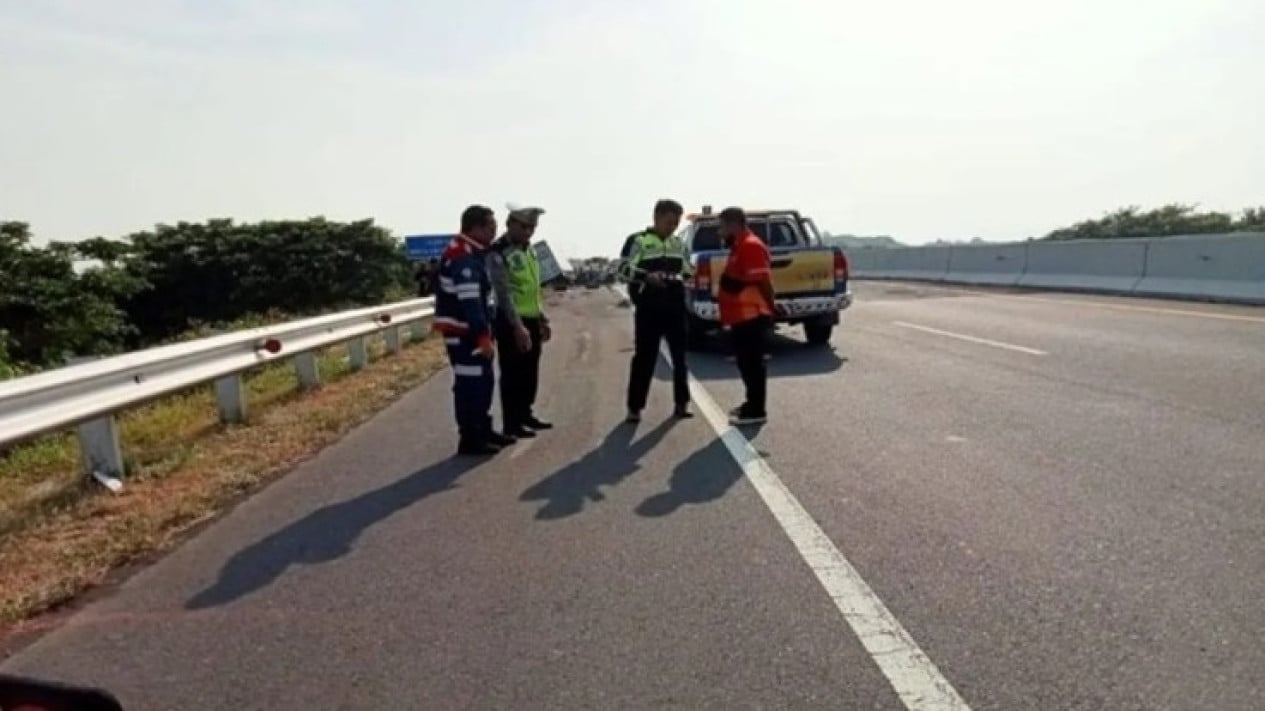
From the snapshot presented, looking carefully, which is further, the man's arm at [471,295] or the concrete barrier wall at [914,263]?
the concrete barrier wall at [914,263]

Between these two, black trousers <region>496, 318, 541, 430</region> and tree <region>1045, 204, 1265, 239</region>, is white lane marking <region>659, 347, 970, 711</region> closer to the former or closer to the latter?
black trousers <region>496, 318, 541, 430</region>

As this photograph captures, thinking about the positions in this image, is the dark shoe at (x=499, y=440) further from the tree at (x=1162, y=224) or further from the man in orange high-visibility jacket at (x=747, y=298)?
the tree at (x=1162, y=224)

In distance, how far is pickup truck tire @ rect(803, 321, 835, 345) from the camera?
1399 cm

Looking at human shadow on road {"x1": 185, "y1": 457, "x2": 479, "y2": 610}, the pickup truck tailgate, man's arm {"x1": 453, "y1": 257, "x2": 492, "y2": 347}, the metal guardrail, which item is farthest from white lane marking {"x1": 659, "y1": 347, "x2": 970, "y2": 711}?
the pickup truck tailgate

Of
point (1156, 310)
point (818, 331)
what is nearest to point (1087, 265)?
point (1156, 310)

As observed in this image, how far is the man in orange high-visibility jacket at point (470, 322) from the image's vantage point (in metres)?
7.48

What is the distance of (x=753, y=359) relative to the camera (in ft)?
27.7

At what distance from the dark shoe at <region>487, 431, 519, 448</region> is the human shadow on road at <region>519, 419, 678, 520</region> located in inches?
29.9

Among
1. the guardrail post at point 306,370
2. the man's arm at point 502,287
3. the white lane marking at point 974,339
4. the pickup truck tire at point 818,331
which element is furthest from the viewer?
the pickup truck tire at point 818,331

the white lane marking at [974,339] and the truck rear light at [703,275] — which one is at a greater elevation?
the truck rear light at [703,275]

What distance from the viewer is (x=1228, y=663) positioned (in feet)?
11.2

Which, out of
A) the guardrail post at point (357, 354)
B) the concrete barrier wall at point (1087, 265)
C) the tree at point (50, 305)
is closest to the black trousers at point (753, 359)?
the guardrail post at point (357, 354)

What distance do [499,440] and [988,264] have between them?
24.7m

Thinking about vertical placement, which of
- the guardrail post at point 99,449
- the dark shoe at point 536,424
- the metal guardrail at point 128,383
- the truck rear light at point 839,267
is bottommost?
the dark shoe at point 536,424
